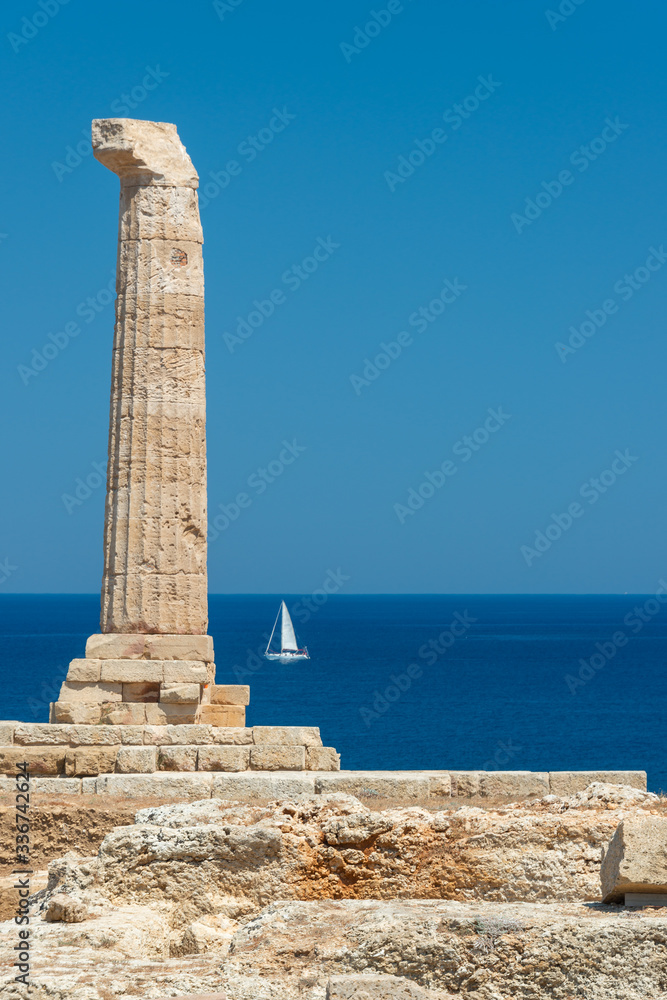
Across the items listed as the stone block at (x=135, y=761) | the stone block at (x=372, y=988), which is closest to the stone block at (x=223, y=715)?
the stone block at (x=135, y=761)

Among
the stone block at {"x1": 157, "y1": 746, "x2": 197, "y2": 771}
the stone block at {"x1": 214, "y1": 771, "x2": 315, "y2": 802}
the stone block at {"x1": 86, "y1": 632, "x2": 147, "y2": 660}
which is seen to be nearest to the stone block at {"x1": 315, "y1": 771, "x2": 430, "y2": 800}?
the stone block at {"x1": 214, "y1": 771, "x2": 315, "y2": 802}

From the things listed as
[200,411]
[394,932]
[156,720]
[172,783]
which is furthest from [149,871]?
[200,411]

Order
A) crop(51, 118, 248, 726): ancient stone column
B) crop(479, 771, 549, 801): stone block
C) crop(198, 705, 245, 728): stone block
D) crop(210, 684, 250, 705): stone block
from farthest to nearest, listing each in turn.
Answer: crop(210, 684, 250, 705): stone block, crop(198, 705, 245, 728): stone block, crop(51, 118, 248, 726): ancient stone column, crop(479, 771, 549, 801): stone block

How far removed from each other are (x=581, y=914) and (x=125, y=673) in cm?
887

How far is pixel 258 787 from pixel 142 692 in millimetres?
2228

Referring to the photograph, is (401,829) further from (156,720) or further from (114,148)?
(114,148)

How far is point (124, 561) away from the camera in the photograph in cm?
1393

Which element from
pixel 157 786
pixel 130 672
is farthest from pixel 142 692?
pixel 157 786

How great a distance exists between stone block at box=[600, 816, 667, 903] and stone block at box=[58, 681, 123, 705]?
8.82 m

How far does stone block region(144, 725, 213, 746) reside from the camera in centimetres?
1289

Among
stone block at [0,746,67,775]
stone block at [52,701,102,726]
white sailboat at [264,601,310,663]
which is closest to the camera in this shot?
stone block at [0,746,67,775]

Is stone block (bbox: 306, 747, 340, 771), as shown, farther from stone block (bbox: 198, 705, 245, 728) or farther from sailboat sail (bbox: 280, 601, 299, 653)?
sailboat sail (bbox: 280, 601, 299, 653)

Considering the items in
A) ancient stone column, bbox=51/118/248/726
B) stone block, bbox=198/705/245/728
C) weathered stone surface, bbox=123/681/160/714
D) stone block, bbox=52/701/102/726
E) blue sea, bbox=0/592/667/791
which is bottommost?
stone block, bbox=52/701/102/726

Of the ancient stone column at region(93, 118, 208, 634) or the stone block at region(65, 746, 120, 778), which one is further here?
the ancient stone column at region(93, 118, 208, 634)
